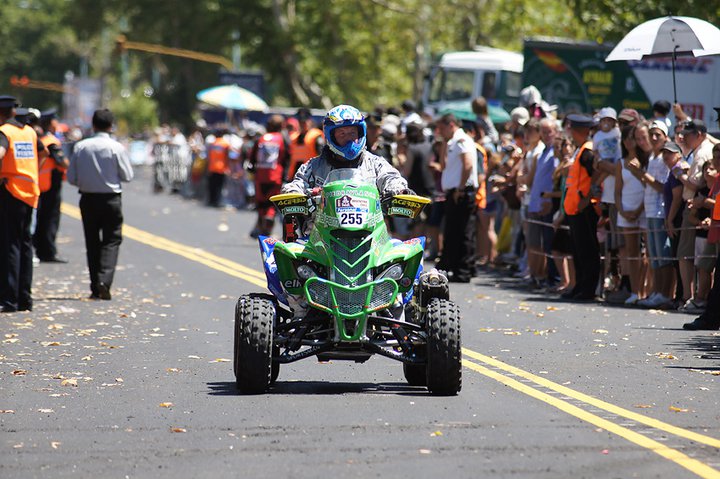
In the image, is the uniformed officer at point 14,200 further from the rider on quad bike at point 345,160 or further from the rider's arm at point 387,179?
the rider's arm at point 387,179

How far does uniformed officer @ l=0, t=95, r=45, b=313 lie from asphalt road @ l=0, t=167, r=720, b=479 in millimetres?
511

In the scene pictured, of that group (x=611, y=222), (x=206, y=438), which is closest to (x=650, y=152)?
(x=611, y=222)

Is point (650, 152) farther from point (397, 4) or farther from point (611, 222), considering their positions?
point (397, 4)

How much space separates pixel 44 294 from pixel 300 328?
28.4 ft

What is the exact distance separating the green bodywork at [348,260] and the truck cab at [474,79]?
2767 cm

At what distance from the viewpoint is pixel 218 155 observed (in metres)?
38.4

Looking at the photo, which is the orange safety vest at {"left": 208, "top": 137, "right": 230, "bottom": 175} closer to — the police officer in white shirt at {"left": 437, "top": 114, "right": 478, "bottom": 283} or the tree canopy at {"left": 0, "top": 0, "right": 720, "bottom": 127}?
the tree canopy at {"left": 0, "top": 0, "right": 720, "bottom": 127}

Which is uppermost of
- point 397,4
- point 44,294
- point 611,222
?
point 397,4

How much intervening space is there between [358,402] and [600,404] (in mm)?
1585

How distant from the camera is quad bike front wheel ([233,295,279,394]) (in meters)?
10.2

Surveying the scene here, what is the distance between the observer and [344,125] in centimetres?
1087

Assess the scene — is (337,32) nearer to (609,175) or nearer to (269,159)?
(269,159)

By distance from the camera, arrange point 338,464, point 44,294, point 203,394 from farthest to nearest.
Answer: point 44,294 < point 203,394 < point 338,464

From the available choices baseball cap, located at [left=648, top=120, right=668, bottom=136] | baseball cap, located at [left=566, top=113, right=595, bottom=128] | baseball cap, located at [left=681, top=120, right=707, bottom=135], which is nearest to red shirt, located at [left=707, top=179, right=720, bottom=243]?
baseball cap, located at [left=681, top=120, right=707, bottom=135]
